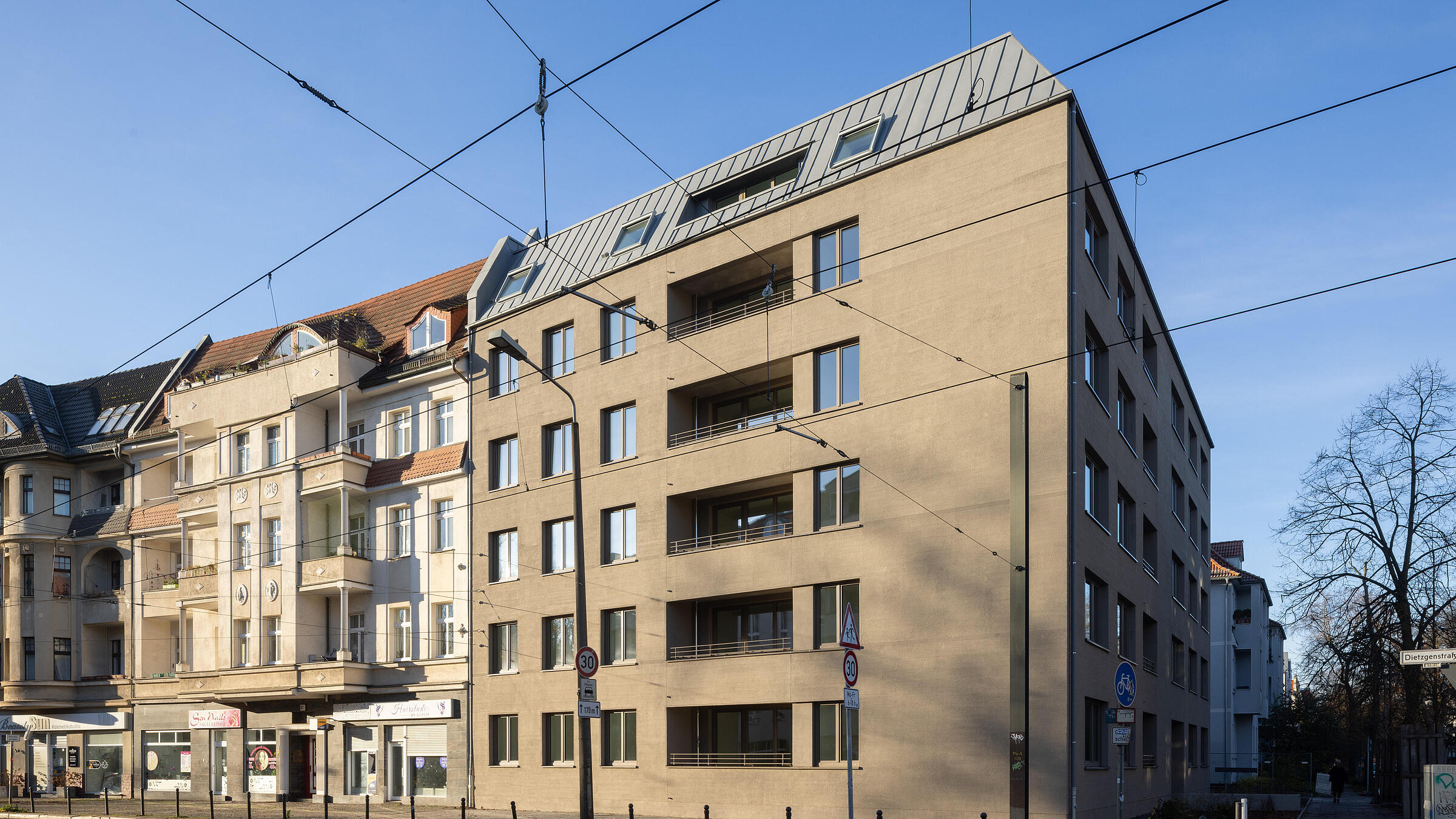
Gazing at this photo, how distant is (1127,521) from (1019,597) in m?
9.18

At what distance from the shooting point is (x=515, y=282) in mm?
37438

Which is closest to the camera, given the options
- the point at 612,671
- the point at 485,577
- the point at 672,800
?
the point at 672,800

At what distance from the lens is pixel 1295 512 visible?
39.8 metres

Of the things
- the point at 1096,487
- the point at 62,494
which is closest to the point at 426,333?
the point at 62,494

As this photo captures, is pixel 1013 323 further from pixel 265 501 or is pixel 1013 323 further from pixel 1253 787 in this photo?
pixel 1253 787

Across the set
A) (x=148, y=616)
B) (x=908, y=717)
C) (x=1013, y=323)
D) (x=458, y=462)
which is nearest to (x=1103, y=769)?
(x=908, y=717)

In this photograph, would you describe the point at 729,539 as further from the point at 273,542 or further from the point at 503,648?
the point at 273,542

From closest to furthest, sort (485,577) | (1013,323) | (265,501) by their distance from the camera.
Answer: (1013,323), (485,577), (265,501)

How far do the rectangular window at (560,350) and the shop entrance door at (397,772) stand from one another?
39.8 ft

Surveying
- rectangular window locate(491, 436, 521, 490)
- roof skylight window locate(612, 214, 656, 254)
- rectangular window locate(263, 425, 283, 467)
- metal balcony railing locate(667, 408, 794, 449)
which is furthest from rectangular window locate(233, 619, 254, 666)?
roof skylight window locate(612, 214, 656, 254)

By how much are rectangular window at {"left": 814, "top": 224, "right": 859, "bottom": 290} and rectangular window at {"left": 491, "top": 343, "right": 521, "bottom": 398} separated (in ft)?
34.7

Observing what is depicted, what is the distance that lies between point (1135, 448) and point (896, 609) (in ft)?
34.6

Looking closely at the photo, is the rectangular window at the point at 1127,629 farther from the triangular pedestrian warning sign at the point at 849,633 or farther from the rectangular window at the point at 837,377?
the triangular pedestrian warning sign at the point at 849,633

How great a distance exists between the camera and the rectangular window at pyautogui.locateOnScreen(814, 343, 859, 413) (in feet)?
90.1
